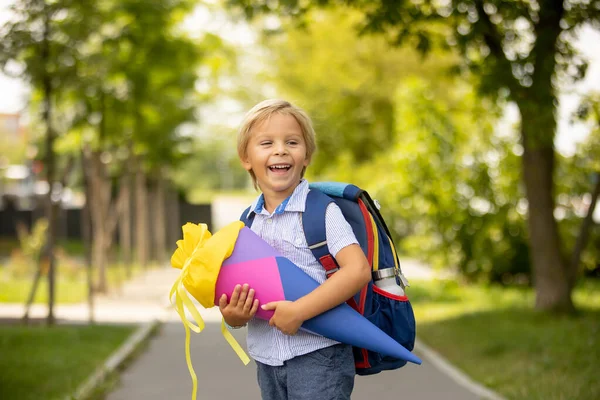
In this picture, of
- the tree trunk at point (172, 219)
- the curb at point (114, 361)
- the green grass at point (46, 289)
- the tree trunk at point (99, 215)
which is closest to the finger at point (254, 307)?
the curb at point (114, 361)

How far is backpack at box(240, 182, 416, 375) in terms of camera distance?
126 inches

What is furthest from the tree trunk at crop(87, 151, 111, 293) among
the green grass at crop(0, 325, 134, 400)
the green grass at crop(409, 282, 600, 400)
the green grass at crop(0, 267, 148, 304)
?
the green grass at crop(409, 282, 600, 400)

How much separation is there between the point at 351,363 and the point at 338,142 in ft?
90.6

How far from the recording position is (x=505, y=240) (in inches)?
678

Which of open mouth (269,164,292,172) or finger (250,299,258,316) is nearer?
finger (250,299,258,316)

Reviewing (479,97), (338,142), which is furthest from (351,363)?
(338,142)

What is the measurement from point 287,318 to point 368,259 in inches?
14.7

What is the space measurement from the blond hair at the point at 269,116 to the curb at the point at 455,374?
14.4ft

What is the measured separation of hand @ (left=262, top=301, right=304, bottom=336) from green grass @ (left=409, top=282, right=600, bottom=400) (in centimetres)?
428

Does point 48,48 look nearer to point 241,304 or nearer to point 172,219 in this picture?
point 241,304

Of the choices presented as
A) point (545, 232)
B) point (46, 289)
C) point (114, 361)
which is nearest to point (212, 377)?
point (114, 361)

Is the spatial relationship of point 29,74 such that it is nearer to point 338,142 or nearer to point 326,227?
point 326,227

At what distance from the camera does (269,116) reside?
130 inches

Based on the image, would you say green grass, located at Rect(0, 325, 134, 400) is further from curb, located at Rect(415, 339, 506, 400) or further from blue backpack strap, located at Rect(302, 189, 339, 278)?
blue backpack strap, located at Rect(302, 189, 339, 278)
